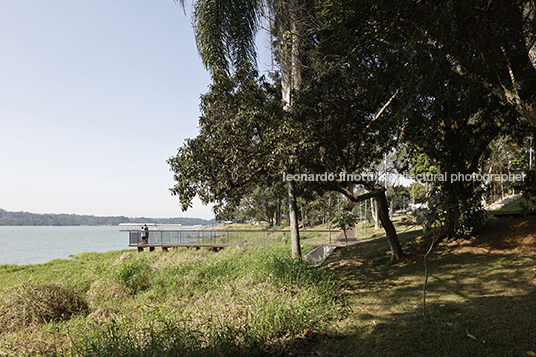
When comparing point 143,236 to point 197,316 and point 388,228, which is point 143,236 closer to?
point 388,228

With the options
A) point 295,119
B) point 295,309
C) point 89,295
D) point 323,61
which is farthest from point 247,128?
point 89,295

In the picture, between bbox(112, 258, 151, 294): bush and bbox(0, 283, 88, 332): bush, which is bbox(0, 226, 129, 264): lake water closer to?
bbox(112, 258, 151, 294): bush

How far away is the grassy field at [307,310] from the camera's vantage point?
3.59 m

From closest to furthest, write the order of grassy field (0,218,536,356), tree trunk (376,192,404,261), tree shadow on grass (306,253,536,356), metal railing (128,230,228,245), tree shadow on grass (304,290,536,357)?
1. tree shadow on grass (304,290,536,357)
2. tree shadow on grass (306,253,536,356)
3. grassy field (0,218,536,356)
4. tree trunk (376,192,404,261)
5. metal railing (128,230,228,245)

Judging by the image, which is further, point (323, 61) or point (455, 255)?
point (323, 61)

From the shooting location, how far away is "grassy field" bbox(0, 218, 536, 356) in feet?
11.8

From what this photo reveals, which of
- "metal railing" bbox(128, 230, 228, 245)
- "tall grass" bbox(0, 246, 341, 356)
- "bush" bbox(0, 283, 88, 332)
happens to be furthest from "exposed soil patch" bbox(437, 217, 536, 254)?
"metal railing" bbox(128, 230, 228, 245)

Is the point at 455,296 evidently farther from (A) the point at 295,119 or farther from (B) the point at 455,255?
(A) the point at 295,119

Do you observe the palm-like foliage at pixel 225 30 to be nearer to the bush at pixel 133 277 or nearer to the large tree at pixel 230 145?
the large tree at pixel 230 145

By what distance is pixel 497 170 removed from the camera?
1206 inches

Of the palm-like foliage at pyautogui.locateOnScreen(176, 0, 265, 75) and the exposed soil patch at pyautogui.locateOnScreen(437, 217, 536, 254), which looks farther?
the palm-like foliage at pyautogui.locateOnScreen(176, 0, 265, 75)

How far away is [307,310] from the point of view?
4711 millimetres

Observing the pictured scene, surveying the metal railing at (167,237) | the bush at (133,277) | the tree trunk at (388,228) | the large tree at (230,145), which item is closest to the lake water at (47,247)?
the metal railing at (167,237)

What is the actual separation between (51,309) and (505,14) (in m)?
11.3
